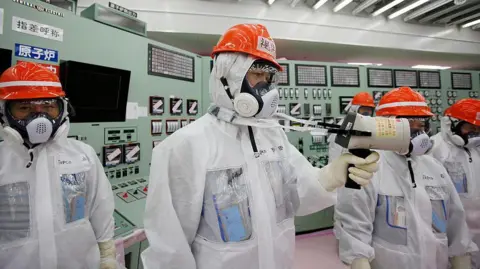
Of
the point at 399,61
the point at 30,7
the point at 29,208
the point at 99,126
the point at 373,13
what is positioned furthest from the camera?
the point at 399,61

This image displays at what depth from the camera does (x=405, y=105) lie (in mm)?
1627

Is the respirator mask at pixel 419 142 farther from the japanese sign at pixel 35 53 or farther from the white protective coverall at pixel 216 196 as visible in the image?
the japanese sign at pixel 35 53

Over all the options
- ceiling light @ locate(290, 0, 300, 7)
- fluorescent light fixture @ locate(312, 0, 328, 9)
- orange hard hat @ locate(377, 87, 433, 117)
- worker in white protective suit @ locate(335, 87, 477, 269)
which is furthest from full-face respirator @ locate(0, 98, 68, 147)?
fluorescent light fixture @ locate(312, 0, 328, 9)

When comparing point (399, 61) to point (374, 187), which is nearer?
point (374, 187)

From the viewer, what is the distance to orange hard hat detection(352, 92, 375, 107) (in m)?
3.81

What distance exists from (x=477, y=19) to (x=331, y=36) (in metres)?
2.71

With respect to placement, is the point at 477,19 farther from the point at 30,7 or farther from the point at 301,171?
the point at 30,7

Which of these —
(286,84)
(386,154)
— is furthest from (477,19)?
(386,154)

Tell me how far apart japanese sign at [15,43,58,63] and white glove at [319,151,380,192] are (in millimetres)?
1969

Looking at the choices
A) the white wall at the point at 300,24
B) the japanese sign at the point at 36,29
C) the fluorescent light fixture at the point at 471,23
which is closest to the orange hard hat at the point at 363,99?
the white wall at the point at 300,24

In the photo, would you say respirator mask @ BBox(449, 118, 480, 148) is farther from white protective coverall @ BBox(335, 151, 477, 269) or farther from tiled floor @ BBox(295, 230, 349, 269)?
tiled floor @ BBox(295, 230, 349, 269)

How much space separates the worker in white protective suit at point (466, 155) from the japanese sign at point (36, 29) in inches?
131

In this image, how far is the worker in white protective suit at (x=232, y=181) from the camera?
3.16ft

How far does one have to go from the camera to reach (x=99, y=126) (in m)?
2.11
